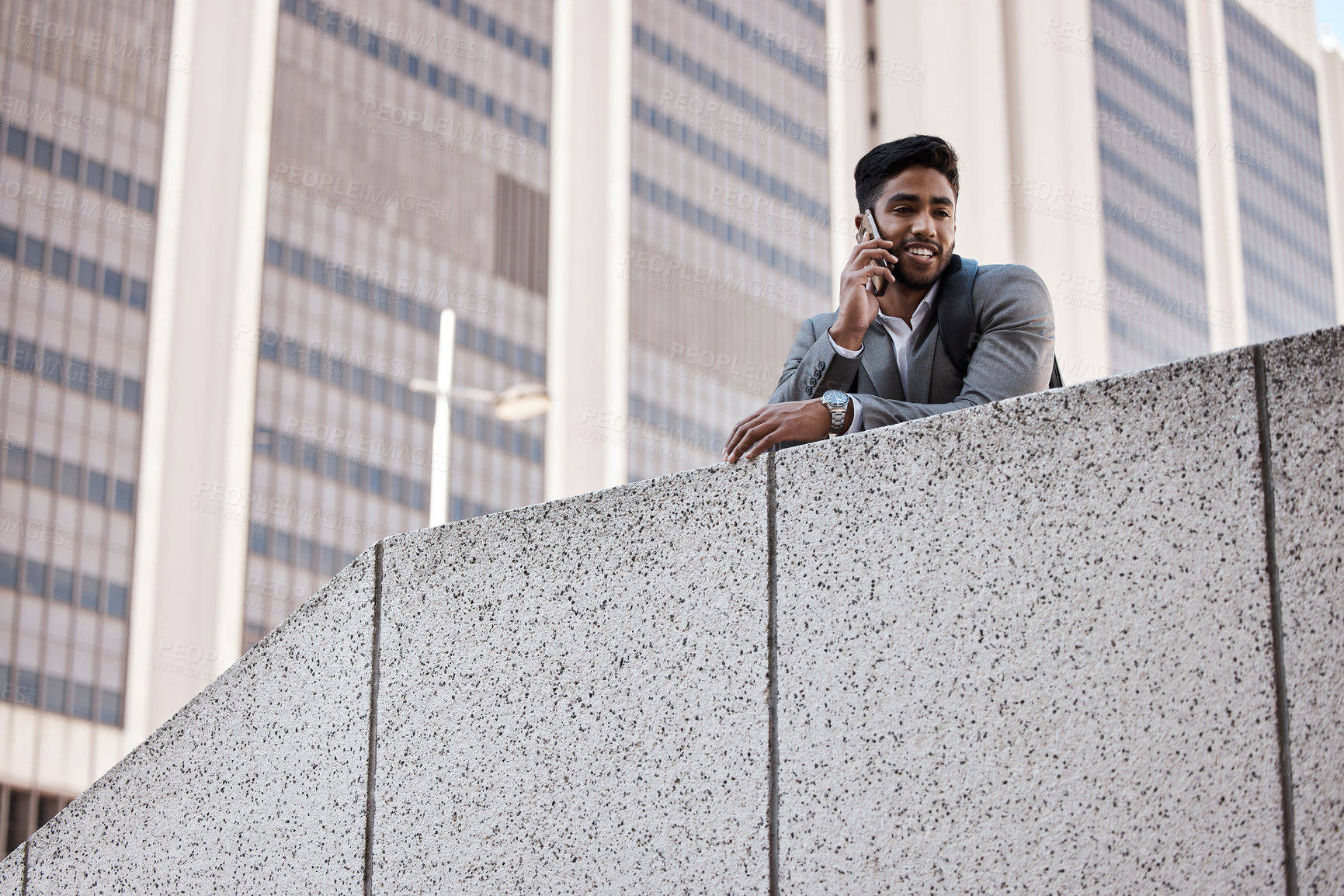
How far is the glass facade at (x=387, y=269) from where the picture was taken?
210 feet

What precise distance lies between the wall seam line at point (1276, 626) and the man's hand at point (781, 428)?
995 mm

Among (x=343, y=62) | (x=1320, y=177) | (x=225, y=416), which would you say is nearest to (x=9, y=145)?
(x=225, y=416)

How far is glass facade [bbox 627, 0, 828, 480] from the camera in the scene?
7944 cm

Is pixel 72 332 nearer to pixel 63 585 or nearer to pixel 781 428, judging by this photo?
pixel 63 585

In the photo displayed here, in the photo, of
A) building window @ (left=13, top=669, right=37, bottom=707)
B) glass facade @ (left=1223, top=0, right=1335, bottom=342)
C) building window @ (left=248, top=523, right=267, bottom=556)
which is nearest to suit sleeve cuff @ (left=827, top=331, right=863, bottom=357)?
building window @ (left=13, top=669, right=37, bottom=707)

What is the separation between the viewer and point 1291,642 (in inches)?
103

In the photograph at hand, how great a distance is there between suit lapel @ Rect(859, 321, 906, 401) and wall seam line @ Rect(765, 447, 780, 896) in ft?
1.66

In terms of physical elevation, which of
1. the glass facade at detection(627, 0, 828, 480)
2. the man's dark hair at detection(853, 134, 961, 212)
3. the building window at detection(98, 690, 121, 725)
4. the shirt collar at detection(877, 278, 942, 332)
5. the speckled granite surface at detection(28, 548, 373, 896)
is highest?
the glass facade at detection(627, 0, 828, 480)

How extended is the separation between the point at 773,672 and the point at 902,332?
108cm

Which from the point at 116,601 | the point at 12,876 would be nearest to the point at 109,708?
the point at 116,601

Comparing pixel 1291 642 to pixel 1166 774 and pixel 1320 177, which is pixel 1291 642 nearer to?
pixel 1166 774

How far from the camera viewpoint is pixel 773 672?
3236 millimetres

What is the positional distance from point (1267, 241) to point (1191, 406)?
108981 mm

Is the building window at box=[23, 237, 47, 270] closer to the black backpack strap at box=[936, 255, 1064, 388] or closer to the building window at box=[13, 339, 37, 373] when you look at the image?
the building window at box=[13, 339, 37, 373]
